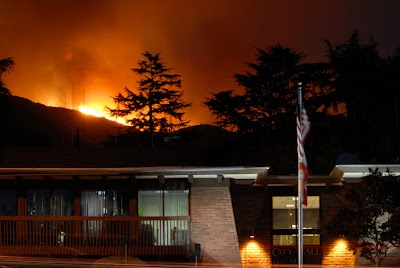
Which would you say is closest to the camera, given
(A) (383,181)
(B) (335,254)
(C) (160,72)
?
(A) (383,181)

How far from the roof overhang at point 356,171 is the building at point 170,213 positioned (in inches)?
1.4

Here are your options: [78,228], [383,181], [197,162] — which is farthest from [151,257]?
[197,162]

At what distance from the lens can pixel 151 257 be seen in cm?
2480

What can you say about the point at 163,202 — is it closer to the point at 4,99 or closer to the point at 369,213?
the point at 369,213

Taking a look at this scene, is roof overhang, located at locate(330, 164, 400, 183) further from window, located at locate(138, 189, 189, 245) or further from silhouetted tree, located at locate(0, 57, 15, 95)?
silhouetted tree, located at locate(0, 57, 15, 95)

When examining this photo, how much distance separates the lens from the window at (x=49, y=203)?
86.4 feet

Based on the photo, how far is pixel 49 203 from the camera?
26.4 metres

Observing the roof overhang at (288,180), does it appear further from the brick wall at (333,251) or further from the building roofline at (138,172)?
the brick wall at (333,251)

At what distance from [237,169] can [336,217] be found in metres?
3.17

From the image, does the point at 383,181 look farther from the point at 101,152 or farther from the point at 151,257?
the point at 101,152

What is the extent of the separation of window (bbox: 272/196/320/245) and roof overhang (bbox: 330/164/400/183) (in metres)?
1.98

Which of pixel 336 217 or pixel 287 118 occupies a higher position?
pixel 287 118

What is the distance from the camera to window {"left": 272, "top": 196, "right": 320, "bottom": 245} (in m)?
27.0

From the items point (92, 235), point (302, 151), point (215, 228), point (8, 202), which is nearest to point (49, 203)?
point (8, 202)
